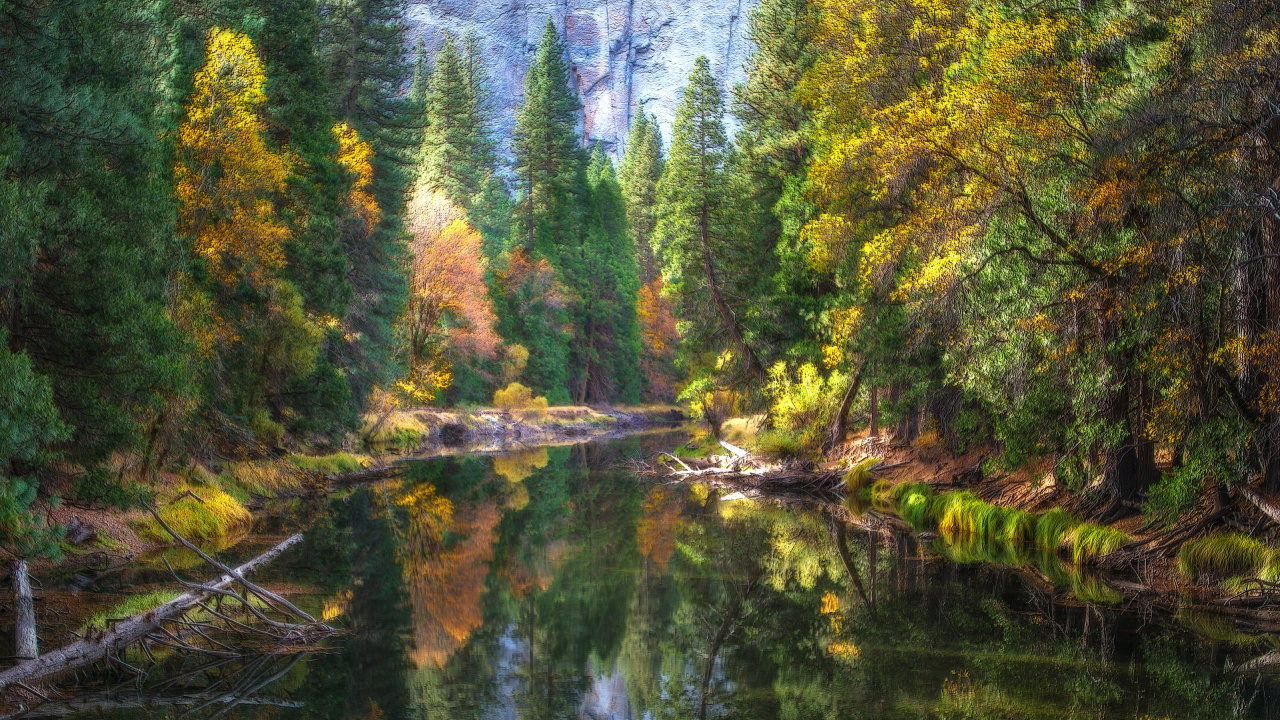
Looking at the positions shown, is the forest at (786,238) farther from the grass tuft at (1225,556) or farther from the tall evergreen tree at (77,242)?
the grass tuft at (1225,556)

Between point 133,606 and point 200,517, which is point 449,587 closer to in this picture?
point 133,606

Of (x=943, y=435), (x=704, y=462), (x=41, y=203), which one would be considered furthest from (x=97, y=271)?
(x=704, y=462)

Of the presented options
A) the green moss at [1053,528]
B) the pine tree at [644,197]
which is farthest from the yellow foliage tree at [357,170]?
the pine tree at [644,197]

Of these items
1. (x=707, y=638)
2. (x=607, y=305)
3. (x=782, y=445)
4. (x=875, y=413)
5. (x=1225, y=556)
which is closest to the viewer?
(x=707, y=638)

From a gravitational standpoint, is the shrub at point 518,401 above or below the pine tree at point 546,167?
below

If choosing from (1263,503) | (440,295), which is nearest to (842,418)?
(1263,503)

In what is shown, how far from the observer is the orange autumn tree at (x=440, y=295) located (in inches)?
1625

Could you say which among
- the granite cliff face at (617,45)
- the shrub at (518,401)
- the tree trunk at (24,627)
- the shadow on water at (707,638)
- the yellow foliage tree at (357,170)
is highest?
the granite cliff face at (617,45)

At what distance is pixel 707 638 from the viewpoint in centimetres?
1077

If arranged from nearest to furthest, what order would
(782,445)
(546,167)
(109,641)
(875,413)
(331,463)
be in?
1. (109,641)
2. (875,413)
3. (782,445)
4. (331,463)
5. (546,167)

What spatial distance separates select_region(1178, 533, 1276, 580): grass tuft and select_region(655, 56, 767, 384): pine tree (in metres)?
18.0

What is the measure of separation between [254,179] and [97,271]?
9529mm

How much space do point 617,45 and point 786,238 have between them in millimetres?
99996

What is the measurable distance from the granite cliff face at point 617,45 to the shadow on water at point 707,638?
348 ft
